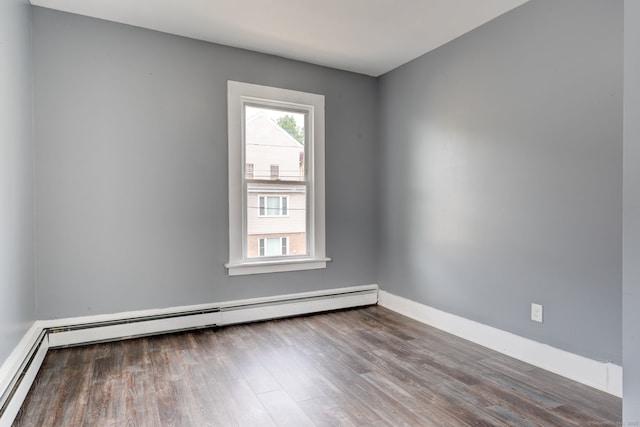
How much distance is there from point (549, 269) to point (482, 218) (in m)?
0.63

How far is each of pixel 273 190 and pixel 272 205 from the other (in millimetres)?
148

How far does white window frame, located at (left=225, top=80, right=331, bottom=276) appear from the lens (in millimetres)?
3395

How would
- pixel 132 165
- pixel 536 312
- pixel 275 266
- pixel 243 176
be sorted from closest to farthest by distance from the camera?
1. pixel 536 312
2. pixel 132 165
3. pixel 243 176
4. pixel 275 266

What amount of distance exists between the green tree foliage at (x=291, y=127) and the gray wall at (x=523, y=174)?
1.05 meters

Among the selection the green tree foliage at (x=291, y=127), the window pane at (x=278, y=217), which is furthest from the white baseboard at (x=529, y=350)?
the green tree foliage at (x=291, y=127)

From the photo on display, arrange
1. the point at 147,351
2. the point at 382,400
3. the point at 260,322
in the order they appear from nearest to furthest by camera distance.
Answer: the point at 382,400 → the point at 147,351 → the point at 260,322

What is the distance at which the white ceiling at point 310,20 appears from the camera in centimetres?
268

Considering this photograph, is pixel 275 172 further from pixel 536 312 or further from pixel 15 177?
pixel 536 312

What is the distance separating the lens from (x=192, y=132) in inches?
128

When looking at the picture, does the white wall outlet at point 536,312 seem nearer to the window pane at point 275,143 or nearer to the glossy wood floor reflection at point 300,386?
the glossy wood floor reflection at point 300,386

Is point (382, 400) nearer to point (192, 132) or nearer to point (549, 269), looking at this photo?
point (549, 269)

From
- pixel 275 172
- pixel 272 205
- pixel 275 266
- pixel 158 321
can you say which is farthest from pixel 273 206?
pixel 158 321

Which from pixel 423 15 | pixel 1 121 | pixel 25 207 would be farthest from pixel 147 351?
pixel 423 15

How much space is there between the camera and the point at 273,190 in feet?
12.0
